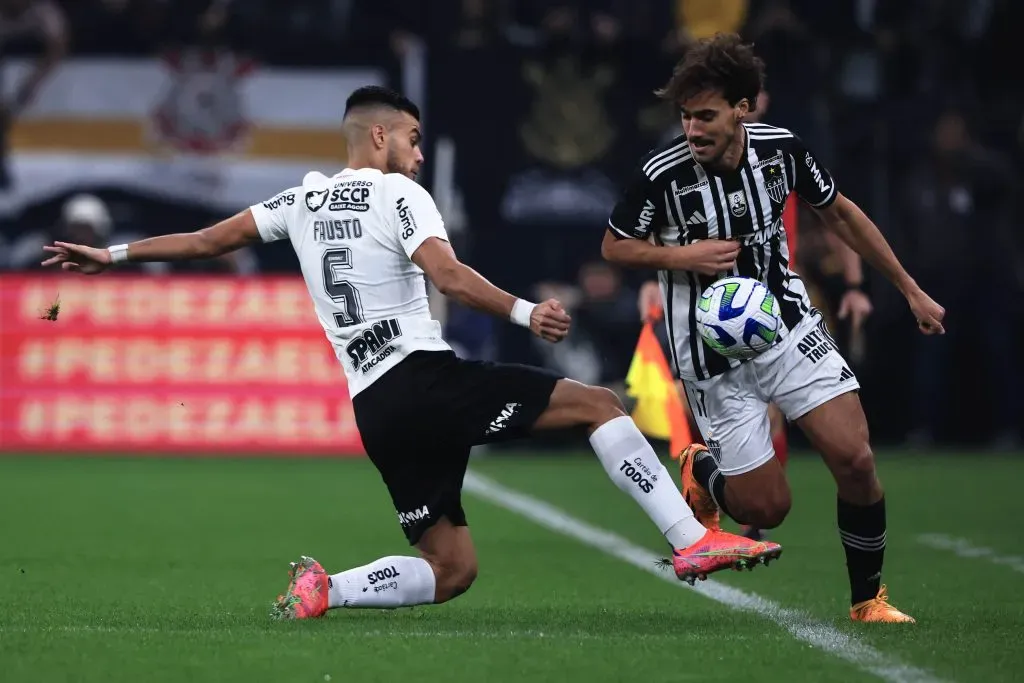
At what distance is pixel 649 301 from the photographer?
8.45 meters

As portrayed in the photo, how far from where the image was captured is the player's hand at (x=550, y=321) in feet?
19.6

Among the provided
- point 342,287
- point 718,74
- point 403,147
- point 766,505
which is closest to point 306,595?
point 342,287

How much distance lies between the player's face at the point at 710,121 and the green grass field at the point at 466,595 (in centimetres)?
170

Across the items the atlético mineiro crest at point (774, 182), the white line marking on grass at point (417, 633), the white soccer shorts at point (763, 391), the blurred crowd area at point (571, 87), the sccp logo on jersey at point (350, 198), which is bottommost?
the white line marking on grass at point (417, 633)

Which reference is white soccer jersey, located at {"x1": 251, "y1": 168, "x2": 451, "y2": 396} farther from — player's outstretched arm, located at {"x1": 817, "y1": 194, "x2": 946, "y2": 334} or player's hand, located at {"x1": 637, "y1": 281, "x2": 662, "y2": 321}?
player's hand, located at {"x1": 637, "y1": 281, "x2": 662, "y2": 321}

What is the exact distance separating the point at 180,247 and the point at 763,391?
2203 mm

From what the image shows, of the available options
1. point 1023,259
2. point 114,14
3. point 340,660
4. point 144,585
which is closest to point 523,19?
point 114,14

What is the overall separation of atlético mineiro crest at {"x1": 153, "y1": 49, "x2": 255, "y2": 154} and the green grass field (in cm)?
479

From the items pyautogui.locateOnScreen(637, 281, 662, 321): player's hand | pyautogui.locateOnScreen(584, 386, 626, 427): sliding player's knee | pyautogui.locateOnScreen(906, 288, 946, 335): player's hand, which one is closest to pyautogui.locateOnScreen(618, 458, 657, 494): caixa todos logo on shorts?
pyautogui.locateOnScreen(584, 386, 626, 427): sliding player's knee

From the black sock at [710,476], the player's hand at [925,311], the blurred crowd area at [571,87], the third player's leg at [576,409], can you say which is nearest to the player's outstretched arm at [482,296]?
the third player's leg at [576,409]

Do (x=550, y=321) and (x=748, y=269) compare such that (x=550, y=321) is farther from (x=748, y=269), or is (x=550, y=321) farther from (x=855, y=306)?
(x=855, y=306)

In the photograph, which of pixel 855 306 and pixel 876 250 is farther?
pixel 855 306

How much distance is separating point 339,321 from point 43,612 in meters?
1.57

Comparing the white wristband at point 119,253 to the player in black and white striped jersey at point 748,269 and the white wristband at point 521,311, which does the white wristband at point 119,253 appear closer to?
the white wristband at point 521,311
